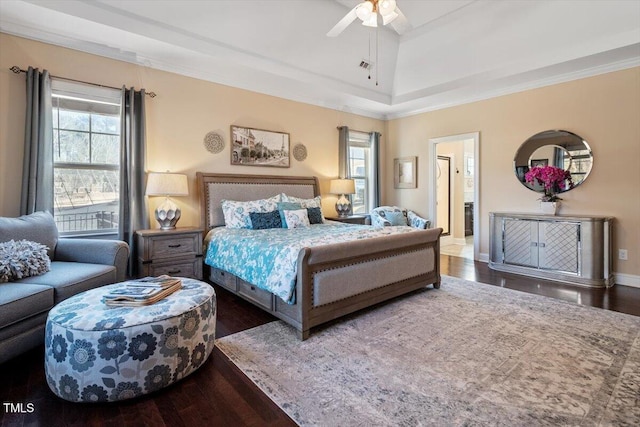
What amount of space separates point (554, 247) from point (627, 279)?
0.88 metres

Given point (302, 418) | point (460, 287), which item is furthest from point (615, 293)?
point (302, 418)

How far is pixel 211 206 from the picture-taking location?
14.2 ft

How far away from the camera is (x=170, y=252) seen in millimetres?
3596

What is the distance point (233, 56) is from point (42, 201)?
2.59 meters

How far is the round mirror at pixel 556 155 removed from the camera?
14.1 ft

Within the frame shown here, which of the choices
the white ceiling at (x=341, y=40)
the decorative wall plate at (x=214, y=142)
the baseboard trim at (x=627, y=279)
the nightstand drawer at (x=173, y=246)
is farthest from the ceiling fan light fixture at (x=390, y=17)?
the baseboard trim at (x=627, y=279)

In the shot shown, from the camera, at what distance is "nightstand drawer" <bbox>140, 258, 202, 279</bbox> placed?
347 centimetres

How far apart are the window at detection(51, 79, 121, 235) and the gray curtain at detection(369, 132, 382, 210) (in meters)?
4.33

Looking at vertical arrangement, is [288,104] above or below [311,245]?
above

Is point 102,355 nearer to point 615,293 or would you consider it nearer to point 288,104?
point 288,104

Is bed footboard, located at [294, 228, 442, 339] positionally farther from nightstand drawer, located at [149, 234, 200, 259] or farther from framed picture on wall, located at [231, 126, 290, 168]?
framed picture on wall, located at [231, 126, 290, 168]

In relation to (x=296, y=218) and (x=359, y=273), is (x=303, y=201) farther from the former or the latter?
(x=359, y=273)

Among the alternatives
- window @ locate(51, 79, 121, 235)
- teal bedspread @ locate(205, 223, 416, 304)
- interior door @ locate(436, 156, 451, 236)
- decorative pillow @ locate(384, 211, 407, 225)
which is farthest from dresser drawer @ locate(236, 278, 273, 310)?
interior door @ locate(436, 156, 451, 236)

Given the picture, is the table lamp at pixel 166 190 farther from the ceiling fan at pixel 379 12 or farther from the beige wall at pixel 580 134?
the beige wall at pixel 580 134
